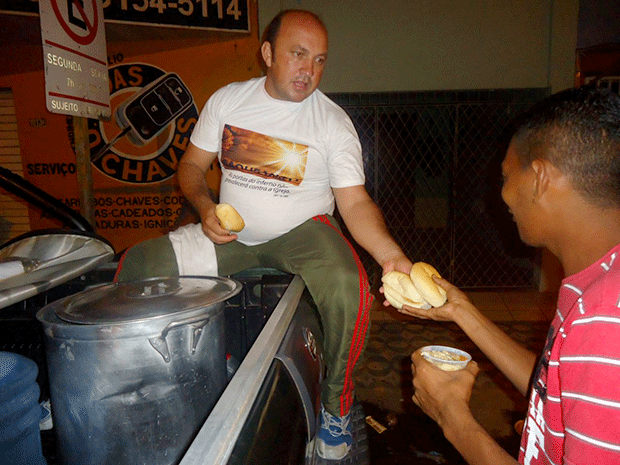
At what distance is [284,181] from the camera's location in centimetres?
237

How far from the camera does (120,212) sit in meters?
6.18

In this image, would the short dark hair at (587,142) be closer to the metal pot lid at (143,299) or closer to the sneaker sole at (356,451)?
the metal pot lid at (143,299)

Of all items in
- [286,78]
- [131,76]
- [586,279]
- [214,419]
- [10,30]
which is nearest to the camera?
[214,419]

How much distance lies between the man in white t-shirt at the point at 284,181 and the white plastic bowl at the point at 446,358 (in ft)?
1.82

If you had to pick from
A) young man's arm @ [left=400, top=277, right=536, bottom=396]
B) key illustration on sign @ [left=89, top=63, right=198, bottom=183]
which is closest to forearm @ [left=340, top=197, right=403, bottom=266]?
young man's arm @ [left=400, top=277, right=536, bottom=396]

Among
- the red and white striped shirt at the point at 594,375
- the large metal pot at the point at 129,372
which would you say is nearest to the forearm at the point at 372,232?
the large metal pot at the point at 129,372

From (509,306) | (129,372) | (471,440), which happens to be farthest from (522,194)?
(509,306)

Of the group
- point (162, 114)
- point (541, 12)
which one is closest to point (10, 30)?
point (162, 114)

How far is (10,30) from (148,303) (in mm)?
5558

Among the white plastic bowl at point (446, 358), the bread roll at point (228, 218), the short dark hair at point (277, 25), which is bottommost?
the white plastic bowl at point (446, 358)

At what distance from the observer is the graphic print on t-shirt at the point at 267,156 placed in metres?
2.36

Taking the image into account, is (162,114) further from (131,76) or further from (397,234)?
(397,234)

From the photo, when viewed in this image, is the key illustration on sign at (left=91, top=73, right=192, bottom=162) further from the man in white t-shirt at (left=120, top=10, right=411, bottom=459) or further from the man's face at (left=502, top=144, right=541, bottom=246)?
the man's face at (left=502, top=144, right=541, bottom=246)

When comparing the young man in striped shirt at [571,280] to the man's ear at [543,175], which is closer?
the young man in striped shirt at [571,280]
